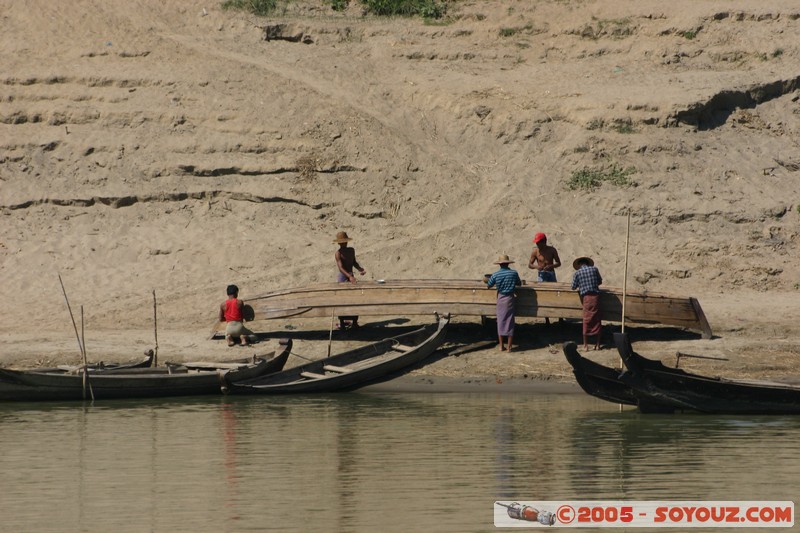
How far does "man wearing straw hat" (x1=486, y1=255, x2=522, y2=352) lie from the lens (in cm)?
1850

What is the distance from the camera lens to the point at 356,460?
1349 cm

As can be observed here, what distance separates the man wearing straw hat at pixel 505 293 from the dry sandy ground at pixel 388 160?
1.64 ft

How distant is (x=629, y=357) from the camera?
15.0 meters

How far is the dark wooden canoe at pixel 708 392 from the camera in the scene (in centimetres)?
1529

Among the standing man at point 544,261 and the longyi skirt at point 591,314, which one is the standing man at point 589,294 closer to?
the longyi skirt at point 591,314

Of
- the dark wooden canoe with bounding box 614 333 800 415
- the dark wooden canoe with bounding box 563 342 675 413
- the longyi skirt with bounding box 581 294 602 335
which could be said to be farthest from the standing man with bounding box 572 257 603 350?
the dark wooden canoe with bounding box 614 333 800 415

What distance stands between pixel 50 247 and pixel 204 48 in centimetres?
650

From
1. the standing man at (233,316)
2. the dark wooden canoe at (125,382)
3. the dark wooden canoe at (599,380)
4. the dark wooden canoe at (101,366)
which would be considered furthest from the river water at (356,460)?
the standing man at (233,316)

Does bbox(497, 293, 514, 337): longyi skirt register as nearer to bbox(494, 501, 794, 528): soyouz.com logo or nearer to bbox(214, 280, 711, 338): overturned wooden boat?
bbox(214, 280, 711, 338): overturned wooden boat

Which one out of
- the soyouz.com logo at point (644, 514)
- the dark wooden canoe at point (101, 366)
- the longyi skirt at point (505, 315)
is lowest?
the soyouz.com logo at point (644, 514)

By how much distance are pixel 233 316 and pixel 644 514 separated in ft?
30.0

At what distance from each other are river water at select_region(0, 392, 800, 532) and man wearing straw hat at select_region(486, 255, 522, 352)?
142cm

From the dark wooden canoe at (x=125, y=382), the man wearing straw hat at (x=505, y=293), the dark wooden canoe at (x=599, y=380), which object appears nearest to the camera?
the dark wooden canoe at (x=599, y=380)

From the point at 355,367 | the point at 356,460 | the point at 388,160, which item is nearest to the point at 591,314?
the point at 355,367
